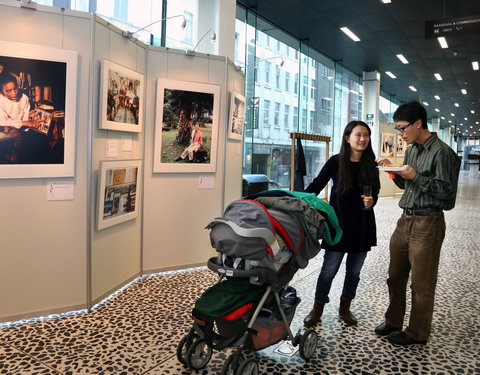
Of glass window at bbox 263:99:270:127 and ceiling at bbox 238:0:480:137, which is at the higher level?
ceiling at bbox 238:0:480:137

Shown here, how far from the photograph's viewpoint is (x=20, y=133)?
3062mm

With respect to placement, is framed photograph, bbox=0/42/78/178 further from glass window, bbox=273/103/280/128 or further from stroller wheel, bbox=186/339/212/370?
glass window, bbox=273/103/280/128

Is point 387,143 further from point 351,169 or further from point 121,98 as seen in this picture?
point 121,98

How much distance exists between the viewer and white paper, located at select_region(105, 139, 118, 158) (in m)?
3.67

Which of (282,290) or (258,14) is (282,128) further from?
(282,290)

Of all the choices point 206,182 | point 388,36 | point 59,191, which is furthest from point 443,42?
point 59,191

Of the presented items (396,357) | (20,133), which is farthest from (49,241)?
(396,357)

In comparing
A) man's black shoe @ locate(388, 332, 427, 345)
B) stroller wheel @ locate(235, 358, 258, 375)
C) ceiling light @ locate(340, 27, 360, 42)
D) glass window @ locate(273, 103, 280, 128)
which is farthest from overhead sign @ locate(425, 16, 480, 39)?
stroller wheel @ locate(235, 358, 258, 375)

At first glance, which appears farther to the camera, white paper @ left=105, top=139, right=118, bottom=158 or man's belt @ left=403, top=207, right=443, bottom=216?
white paper @ left=105, top=139, right=118, bottom=158

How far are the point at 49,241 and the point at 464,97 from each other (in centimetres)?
2093

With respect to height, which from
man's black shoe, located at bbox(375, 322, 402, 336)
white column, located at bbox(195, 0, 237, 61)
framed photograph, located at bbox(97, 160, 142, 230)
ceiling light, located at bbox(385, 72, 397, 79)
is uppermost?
ceiling light, located at bbox(385, 72, 397, 79)

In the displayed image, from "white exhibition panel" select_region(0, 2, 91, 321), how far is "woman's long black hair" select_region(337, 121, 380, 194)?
84.9 inches

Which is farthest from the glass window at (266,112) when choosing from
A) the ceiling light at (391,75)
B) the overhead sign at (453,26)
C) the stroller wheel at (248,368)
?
the ceiling light at (391,75)

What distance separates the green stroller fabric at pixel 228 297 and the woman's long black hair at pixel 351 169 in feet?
3.70
